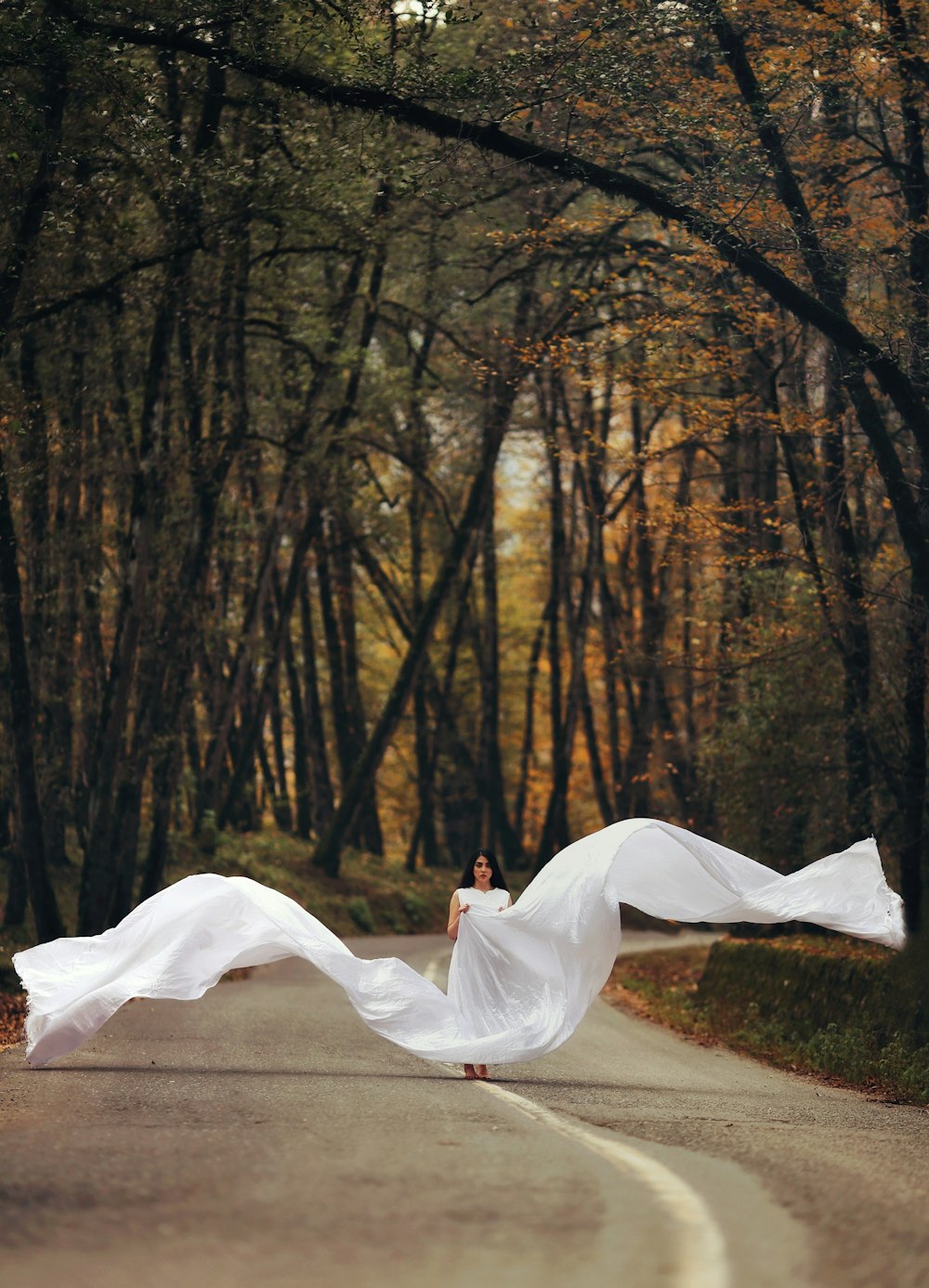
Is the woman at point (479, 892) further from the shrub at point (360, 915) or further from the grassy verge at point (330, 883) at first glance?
the shrub at point (360, 915)

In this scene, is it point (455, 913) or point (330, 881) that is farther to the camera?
point (330, 881)

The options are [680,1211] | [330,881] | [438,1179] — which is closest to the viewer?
[680,1211]

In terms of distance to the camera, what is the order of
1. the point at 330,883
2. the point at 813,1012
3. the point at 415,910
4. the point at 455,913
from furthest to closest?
the point at 415,910 < the point at 330,883 < the point at 813,1012 < the point at 455,913

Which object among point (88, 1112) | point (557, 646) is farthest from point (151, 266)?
point (557, 646)

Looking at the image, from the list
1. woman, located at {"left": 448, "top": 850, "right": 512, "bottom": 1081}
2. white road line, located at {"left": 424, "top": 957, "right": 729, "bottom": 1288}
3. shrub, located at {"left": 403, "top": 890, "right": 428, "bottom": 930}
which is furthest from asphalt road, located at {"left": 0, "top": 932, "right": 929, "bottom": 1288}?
shrub, located at {"left": 403, "top": 890, "right": 428, "bottom": 930}

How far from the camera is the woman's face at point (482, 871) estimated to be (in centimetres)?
1241

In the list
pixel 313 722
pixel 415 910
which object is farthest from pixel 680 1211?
pixel 313 722

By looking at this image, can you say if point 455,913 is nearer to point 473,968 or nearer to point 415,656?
point 473,968

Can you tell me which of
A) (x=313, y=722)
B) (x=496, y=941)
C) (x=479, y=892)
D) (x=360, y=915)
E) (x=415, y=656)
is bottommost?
(x=360, y=915)

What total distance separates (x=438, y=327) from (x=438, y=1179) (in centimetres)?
2323

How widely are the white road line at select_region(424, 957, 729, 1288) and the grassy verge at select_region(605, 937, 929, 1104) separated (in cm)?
454

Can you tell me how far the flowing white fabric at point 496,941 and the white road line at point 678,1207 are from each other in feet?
7.62

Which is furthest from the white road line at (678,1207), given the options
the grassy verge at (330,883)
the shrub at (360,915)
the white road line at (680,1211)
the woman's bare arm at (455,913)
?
the shrub at (360,915)

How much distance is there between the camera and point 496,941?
1200 cm
